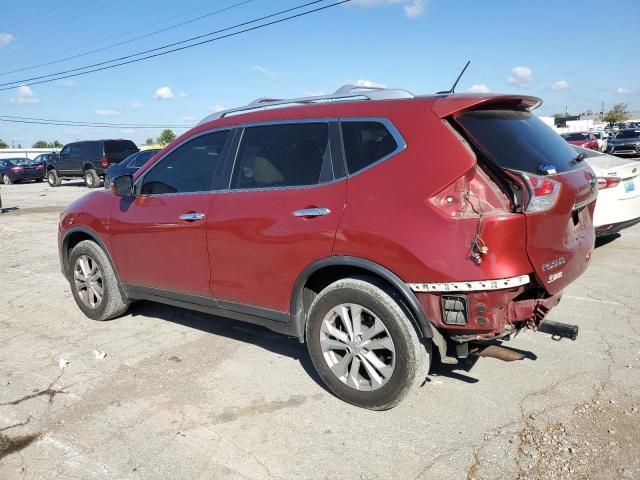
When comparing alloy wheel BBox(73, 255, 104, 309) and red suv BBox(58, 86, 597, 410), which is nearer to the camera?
red suv BBox(58, 86, 597, 410)

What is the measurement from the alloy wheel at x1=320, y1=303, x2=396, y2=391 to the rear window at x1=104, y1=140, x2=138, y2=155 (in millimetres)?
22262

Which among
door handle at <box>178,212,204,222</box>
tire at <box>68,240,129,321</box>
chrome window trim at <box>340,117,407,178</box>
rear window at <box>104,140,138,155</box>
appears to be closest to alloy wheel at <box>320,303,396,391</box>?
chrome window trim at <box>340,117,407,178</box>

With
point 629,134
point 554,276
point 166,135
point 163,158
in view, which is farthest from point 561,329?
point 166,135

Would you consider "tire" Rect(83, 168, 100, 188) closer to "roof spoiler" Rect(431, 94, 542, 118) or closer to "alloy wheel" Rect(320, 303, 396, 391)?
"alloy wheel" Rect(320, 303, 396, 391)

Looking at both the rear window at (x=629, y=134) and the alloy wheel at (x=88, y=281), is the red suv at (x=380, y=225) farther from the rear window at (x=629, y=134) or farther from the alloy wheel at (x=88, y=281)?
the rear window at (x=629, y=134)

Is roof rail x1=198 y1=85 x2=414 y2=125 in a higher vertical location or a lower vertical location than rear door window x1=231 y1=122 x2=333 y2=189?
higher

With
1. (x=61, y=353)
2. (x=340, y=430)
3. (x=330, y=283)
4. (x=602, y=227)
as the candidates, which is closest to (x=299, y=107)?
(x=330, y=283)

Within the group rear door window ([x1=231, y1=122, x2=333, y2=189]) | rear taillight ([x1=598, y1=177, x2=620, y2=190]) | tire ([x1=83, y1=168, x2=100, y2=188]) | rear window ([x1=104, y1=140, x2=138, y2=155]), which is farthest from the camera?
tire ([x1=83, y1=168, x2=100, y2=188])

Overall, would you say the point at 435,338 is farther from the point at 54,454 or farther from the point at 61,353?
the point at 61,353

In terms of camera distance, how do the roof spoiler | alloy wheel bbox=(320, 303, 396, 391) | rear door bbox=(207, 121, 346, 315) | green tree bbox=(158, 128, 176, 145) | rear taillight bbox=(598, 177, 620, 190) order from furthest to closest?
1. green tree bbox=(158, 128, 176, 145)
2. rear taillight bbox=(598, 177, 620, 190)
3. rear door bbox=(207, 121, 346, 315)
4. alloy wheel bbox=(320, 303, 396, 391)
5. the roof spoiler

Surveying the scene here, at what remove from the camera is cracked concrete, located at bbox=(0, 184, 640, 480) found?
2.83 m

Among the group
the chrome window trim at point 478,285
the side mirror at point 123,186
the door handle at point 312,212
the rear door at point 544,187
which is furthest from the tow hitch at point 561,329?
the side mirror at point 123,186

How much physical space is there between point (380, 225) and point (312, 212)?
1.62 ft

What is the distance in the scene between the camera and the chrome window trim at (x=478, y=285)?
2.83m
